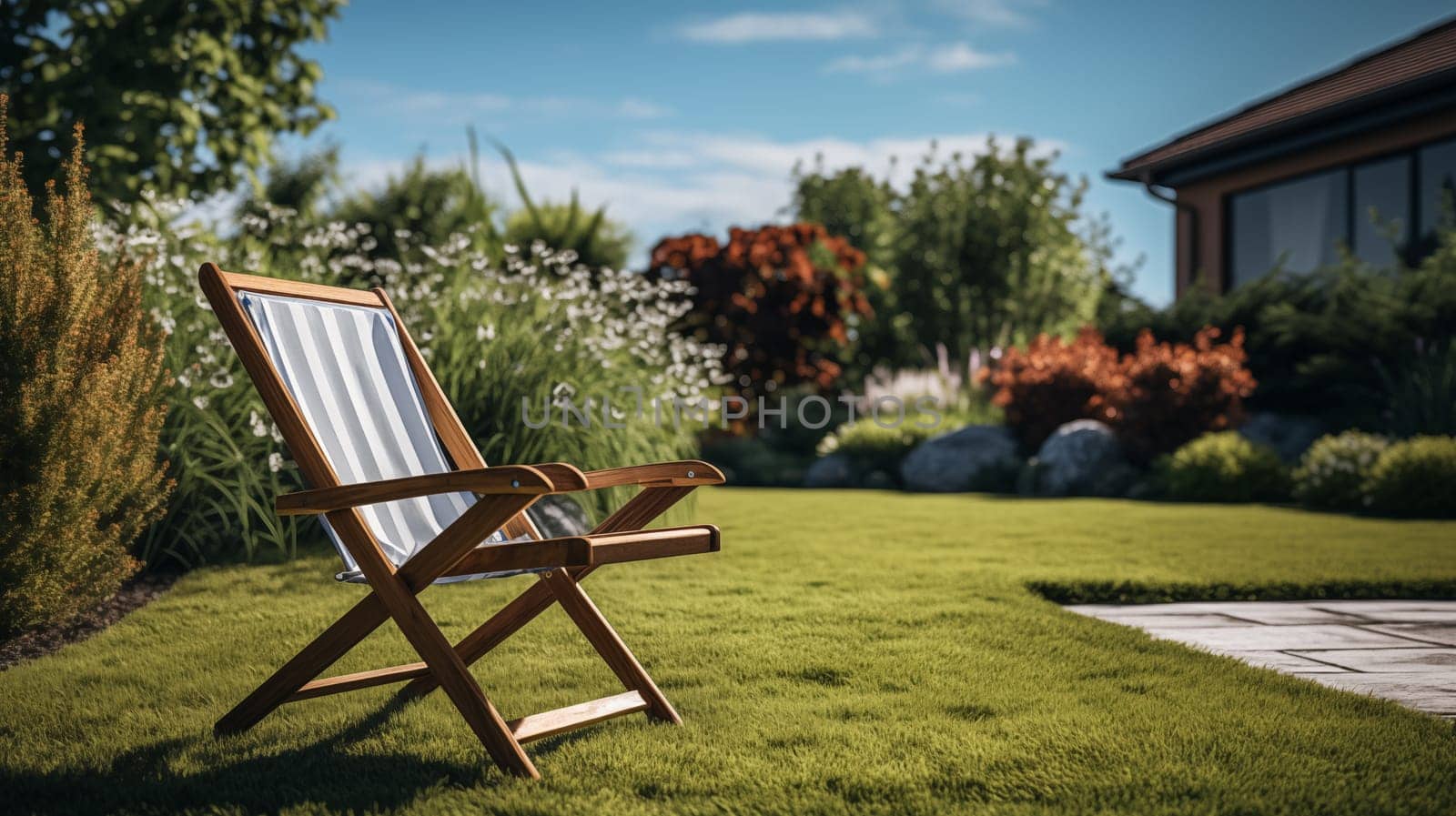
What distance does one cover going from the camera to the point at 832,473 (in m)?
11.9

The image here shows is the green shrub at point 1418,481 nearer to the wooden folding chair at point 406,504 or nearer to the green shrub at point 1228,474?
the green shrub at point 1228,474

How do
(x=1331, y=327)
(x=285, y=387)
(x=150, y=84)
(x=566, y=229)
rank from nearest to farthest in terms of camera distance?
(x=285, y=387) → (x=150, y=84) → (x=1331, y=327) → (x=566, y=229)

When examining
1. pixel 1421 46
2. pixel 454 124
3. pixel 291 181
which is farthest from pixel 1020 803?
pixel 291 181

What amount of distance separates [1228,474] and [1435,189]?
5.29 m

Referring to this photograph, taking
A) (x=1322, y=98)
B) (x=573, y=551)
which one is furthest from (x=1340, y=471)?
(x=573, y=551)

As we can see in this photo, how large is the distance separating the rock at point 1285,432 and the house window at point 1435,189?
9.02 ft

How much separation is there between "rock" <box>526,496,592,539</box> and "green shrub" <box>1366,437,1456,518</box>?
5.87m

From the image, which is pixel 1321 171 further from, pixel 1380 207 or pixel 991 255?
pixel 991 255

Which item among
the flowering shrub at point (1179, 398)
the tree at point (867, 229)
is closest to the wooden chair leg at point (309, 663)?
the flowering shrub at point (1179, 398)

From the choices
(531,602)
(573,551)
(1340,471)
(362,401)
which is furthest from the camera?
(1340,471)

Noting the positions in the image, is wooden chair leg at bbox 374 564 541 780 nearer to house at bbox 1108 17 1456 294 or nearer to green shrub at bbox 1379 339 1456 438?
green shrub at bbox 1379 339 1456 438

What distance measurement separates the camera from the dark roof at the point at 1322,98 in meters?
11.8

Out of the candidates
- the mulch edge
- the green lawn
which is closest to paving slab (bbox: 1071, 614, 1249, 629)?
the green lawn

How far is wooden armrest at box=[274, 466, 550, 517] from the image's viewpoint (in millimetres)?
2213
